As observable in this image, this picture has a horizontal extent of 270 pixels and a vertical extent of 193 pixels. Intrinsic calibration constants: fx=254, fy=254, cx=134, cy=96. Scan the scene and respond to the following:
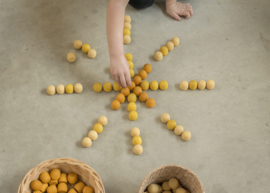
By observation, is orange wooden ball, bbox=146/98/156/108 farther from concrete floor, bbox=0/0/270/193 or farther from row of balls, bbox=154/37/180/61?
row of balls, bbox=154/37/180/61

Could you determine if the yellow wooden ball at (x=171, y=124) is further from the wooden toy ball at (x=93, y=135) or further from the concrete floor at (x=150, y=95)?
the wooden toy ball at (x=93, y=135)

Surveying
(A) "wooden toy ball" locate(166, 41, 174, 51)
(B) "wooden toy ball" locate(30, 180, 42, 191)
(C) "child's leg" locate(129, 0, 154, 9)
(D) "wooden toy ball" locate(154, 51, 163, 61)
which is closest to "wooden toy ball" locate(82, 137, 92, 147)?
(B) "wooden toy ball" locate(30, 180, 42, 191)

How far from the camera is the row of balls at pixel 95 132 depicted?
1.10 meters

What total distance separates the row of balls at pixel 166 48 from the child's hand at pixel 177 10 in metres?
0.20

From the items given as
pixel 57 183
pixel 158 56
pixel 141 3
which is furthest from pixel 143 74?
pixel 57 183

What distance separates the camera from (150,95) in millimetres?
1272

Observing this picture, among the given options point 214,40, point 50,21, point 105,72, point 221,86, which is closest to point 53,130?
point 105,72

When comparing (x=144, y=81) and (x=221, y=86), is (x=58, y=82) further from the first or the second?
(x=221, y=86)

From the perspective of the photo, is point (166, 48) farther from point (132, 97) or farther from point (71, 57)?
point (71, 57)

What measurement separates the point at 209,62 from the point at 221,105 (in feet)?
0.89

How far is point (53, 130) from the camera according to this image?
1.16 m

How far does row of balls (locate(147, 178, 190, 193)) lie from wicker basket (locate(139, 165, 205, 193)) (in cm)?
2

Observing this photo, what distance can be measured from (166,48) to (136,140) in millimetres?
558

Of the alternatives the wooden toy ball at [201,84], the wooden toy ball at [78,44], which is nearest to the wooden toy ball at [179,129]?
the wooden toy ball at [201,84]
